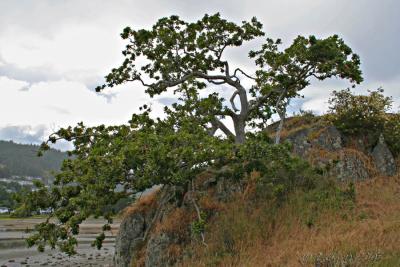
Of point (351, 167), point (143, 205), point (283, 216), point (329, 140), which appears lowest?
point (283, 216)

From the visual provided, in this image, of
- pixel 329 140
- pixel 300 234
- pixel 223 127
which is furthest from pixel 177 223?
pixel 329 140

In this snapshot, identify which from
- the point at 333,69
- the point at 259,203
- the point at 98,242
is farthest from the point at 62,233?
the point at 333,69

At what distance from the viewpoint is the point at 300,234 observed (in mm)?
12648

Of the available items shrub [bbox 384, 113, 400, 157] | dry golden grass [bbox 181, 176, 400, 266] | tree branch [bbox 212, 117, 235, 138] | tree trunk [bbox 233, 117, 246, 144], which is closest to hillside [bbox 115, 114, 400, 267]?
dry golden grass [bbox 181, 176, 400, 266]

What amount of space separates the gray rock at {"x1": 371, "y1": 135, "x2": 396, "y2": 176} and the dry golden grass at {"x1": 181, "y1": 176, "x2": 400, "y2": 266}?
12.7ft

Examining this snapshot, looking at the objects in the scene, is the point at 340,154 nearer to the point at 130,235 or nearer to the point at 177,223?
the point at 177,223

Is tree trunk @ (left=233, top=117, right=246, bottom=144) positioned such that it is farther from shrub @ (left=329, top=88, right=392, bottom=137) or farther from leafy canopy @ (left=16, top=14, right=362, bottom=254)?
shrub @ (left=329, top=88, right=392, bottom=137)

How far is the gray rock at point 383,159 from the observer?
2009 centimetres

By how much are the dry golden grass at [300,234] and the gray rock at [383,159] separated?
3885mm

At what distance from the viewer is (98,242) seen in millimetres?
14820

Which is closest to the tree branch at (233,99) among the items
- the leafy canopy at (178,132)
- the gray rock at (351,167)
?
the leafy canopy at (178,132)

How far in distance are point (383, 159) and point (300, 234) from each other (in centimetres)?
1011

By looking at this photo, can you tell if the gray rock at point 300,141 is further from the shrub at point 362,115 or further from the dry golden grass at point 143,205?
the dry golden grass at point 143,205

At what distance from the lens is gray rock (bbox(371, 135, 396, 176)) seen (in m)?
20.1
